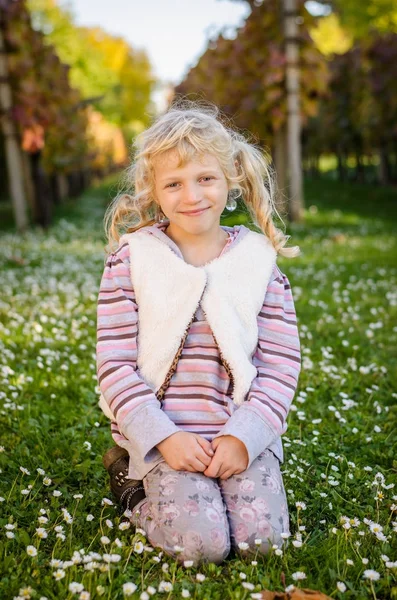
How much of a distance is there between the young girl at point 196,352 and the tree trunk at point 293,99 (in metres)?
11.1

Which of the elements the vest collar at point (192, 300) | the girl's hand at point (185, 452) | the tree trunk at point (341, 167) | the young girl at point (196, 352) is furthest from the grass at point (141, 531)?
the tree trunk at point (341, 167)

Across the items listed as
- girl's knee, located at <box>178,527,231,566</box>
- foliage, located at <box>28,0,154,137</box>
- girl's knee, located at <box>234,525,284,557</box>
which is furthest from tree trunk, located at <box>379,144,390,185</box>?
girl's knee, located at <box>178,527,231,566</box>

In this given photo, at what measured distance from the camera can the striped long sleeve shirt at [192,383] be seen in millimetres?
2776

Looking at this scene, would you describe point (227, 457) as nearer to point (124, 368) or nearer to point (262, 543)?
point (262, 543)

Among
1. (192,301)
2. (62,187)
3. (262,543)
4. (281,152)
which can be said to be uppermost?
(192,301)

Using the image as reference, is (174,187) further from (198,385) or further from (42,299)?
(42,299)

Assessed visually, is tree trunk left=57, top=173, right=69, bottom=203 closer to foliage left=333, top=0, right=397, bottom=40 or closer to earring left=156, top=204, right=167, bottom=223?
foliage left=333, top=0, right=397, bottom=40

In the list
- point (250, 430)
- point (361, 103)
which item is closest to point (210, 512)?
point (250, 430)

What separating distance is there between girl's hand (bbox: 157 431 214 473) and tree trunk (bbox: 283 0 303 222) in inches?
459

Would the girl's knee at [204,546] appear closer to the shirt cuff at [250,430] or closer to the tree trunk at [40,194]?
the shirt cuff at [250,430]

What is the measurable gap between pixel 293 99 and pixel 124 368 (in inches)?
497

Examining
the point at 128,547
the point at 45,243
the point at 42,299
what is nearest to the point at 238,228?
the point at 128,547

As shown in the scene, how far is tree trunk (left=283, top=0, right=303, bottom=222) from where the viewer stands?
1409 cm

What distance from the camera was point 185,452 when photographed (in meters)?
2.70
